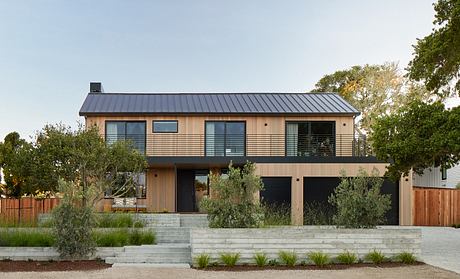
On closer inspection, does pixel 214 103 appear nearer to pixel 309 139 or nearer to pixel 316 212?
pixel 309 139

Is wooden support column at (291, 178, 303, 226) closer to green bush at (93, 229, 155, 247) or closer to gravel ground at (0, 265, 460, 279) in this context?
green bush at (93, 229, 155, 247)

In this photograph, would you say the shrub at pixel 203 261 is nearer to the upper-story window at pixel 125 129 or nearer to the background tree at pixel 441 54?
the background tree at pixel 441 54

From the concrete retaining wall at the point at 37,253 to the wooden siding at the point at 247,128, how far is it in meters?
11.9

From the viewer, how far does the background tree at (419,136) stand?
13469 mm

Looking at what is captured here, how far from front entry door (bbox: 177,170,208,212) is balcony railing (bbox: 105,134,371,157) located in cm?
156

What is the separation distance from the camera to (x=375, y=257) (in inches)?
525

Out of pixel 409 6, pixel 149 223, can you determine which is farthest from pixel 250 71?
pixel 149 223

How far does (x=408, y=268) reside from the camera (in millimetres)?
12516

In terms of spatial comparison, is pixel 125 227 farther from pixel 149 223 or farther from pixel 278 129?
pixel 278 129

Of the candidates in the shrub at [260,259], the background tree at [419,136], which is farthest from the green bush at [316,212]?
the shrub at [260,259]

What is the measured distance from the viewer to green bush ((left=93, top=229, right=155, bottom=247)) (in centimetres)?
1434

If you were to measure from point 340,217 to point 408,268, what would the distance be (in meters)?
2.31

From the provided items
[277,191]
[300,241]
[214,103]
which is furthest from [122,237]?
[214,103]

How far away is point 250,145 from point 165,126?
13.5 feet
